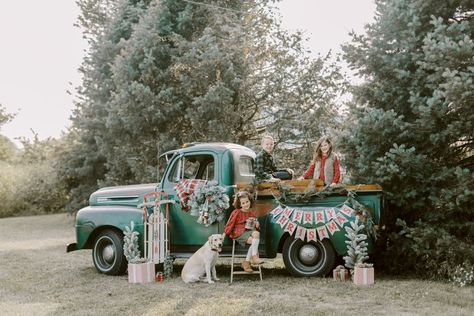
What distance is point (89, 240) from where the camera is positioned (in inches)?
374

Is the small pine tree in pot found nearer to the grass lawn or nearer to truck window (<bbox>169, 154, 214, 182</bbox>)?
the grass lawn

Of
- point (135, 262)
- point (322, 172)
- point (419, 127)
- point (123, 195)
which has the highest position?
point (419, 127)

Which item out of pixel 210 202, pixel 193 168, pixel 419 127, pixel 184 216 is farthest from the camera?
pixel 193 168

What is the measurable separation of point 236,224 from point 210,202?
21.8 inches

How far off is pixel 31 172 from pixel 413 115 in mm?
26047

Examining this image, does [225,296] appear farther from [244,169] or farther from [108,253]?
[108,253]

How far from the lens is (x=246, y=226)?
825cm

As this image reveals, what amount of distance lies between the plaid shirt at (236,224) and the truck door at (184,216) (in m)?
0.53

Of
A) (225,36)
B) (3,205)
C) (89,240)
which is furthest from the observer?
(3,205)

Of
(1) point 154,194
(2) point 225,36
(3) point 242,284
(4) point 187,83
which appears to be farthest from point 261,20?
(3) point 242,284

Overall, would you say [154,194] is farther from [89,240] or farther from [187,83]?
[187,83]

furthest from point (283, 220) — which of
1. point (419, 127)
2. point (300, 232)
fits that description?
point (419, 127)

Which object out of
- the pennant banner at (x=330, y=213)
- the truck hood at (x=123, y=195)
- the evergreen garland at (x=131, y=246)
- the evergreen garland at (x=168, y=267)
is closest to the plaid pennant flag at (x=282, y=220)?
the pennant banner at (x=330, y=213)

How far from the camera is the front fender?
9.06 metres
